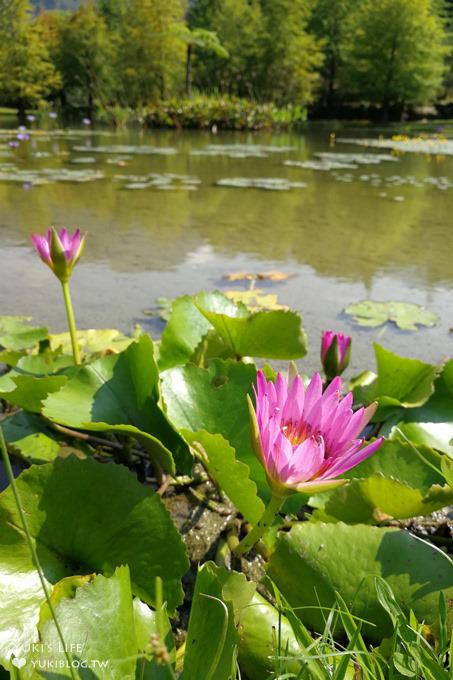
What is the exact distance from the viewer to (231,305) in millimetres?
1063

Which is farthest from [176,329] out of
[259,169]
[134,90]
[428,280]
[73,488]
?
[134,90]

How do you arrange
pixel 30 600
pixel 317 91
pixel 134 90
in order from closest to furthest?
1. pixel 30 600
2. pixel 134 90
3. pixel 317 91

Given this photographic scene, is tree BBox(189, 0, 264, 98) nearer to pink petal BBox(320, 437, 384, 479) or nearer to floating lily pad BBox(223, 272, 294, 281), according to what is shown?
floating lily pad BBox(223, 272, 294, 281)

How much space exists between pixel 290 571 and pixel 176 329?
54 cm

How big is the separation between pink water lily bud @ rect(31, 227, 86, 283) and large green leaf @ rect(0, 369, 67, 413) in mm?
259

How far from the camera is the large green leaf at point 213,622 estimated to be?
0.40 meters

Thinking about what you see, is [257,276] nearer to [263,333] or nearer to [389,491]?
[263,333]

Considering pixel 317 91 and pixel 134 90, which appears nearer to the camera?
pixel 134 90

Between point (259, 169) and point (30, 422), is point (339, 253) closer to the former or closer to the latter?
point (30, 422)

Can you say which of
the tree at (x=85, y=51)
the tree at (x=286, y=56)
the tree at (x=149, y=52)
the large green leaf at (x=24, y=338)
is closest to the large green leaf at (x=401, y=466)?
the large green leaf at (x=24, y=338)

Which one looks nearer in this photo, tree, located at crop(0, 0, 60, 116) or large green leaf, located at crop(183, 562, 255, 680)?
large green leaf, located at crop(183, 562, 255, 680)

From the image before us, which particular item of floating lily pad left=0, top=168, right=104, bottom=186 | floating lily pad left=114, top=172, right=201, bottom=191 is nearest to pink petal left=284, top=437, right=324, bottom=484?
floating lily pad left=114, top=172, right=201, bottom=191

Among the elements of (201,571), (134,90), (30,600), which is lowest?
(30,600)

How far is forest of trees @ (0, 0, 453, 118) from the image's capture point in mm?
18047
